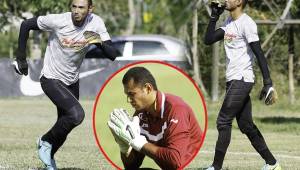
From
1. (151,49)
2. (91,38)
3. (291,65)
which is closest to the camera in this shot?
(91,38)

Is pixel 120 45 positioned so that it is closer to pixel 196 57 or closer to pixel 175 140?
pixel 196 57

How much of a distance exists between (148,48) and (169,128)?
16974 millimetres

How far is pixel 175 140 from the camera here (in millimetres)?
6320

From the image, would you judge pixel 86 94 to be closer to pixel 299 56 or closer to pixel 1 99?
pixel 1 99

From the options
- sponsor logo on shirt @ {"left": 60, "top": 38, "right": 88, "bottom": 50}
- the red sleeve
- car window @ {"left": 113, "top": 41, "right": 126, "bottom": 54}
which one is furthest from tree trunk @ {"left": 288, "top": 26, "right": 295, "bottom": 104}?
the red sleeve

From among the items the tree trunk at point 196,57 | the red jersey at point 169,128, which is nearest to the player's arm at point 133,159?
the red jersey at point 169,128

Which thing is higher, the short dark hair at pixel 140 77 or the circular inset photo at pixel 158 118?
the short dark hair at pixel 140 77

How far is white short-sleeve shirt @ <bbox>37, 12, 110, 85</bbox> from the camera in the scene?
29.2ft

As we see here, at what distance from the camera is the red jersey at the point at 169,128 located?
6.32 metres

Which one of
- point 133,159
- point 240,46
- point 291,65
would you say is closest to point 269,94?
point 240,46

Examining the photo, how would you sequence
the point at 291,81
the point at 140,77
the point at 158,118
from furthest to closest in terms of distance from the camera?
the point at 291,81
the point at 158,118
the point at 140,77

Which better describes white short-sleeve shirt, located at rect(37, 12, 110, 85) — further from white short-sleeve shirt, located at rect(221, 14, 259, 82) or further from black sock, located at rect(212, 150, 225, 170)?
black sock, located at rect(212, 150, 225, 170)

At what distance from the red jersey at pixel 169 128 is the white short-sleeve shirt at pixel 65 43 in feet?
8.13

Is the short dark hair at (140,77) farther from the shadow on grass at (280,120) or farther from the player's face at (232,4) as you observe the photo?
the shadow on grass at (280,120)
